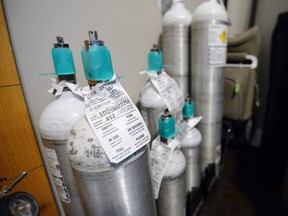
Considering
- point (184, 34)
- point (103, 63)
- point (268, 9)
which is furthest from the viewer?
point (268, 9)

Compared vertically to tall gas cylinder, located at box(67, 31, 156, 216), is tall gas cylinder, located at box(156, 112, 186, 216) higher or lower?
lower

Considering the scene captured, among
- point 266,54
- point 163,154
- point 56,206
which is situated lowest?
point 56,206

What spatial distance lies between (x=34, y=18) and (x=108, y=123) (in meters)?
0.35

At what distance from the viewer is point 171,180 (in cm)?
54

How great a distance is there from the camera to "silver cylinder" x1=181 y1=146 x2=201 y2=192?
2.29ft

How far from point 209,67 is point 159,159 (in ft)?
1.53

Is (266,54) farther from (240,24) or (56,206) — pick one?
(56,206)

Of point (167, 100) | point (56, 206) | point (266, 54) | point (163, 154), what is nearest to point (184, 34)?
point (167, 100)

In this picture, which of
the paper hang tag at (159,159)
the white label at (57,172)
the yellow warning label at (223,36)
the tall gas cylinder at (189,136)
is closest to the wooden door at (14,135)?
the white label at (57,172)

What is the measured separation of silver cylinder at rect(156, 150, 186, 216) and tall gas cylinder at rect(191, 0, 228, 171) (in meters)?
0.33

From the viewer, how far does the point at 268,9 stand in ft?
4.53

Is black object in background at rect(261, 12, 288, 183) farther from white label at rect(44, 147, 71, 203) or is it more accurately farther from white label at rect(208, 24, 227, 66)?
white label at rect(44, 147, 71, 203)

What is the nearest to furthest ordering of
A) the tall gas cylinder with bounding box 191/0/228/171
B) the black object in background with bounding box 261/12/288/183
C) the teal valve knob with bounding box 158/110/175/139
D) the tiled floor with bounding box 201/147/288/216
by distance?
the teal valve knob with bounding box 158/110/175/139, the tall gas cylinder with bounding box 191/0/228/171, the tiled floor with bounding box 201/147/288/216, the black object in background with bounding box 261/12/288/183

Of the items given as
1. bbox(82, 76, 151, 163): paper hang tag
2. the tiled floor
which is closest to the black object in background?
the tiled floor
